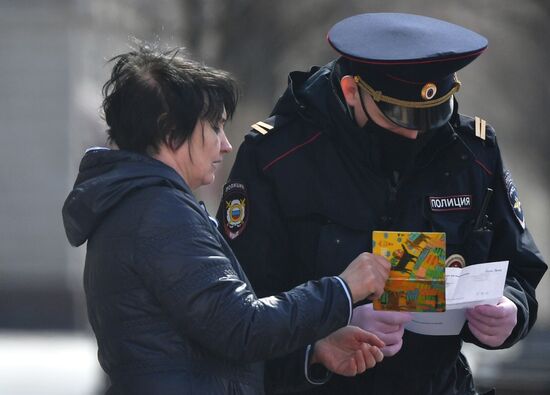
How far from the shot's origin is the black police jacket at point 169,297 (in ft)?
8.84

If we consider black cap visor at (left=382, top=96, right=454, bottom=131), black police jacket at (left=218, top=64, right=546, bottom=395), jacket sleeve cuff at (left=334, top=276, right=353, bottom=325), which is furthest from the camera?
black police jacket at (left=218, top=64, right=546, bottom=395)

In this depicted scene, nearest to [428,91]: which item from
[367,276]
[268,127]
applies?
[268,127]

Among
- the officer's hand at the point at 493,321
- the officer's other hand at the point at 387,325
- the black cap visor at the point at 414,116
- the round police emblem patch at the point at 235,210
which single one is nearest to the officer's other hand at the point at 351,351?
the officer's other hand at the point at 387,325

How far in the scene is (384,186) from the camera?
333cm

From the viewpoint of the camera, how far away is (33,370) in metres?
10.5

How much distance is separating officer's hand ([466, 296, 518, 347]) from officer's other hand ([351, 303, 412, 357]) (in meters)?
0.18

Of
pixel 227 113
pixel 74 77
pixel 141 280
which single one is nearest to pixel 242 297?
pixel 141 280

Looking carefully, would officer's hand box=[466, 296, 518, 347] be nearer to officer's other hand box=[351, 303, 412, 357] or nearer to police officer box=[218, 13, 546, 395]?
police officer box=[218, 13, 546, 395]

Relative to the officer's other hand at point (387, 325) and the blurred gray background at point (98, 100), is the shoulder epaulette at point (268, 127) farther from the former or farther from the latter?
the blurred gray background at point (98, 100)

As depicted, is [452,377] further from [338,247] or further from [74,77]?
[74,77]

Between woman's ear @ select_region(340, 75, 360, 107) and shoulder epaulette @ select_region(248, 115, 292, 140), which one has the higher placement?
woman's ear @ select_region(340, 75, 360, 107)

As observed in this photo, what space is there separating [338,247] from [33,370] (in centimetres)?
764

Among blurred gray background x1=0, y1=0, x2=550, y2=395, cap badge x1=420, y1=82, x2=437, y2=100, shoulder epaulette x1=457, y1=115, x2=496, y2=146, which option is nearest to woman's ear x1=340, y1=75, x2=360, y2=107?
cap badge x1=420, y1=82, x2=437, y2=100

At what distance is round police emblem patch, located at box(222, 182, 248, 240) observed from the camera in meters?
3.36
